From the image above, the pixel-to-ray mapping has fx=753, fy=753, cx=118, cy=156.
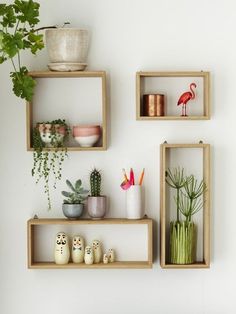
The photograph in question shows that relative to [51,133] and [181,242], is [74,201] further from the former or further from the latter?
[181,242]

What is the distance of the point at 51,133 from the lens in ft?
11.3

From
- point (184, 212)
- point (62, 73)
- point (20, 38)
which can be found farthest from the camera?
point (184, 212)

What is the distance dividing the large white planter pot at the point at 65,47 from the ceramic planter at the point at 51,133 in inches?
10.4

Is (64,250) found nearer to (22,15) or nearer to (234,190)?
(234,190)

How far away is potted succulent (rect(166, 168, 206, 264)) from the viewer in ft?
11.4

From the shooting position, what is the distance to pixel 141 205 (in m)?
3.51

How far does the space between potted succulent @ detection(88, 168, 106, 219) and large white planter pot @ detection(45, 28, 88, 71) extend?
509mm

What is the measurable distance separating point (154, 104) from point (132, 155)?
0.90ft

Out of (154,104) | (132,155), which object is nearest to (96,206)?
(132,155)

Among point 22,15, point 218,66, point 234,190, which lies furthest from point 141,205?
point 22,15

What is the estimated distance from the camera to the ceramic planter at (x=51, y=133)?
3.44m

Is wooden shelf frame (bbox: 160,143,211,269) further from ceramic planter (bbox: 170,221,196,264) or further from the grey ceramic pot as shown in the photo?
the grey ceramic pot

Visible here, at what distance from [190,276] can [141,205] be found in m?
0.42

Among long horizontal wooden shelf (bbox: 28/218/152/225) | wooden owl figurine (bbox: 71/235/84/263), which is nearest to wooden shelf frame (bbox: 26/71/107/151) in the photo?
long horizontal wooden shelf (bbox: 28/218/152/225)
